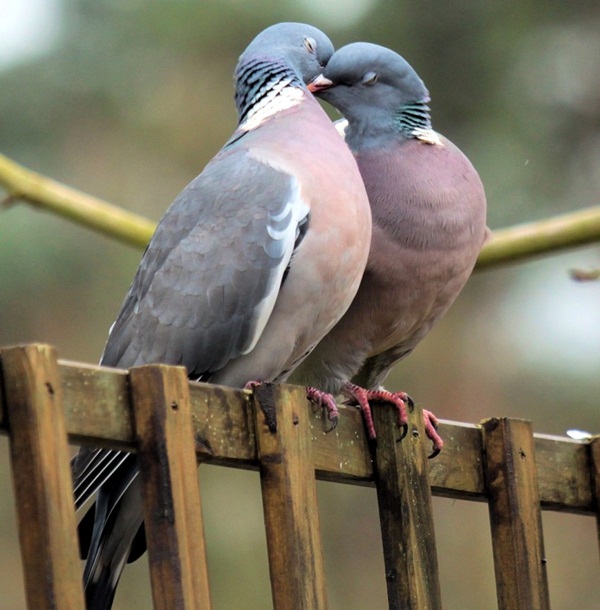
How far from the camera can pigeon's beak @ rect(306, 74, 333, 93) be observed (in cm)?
375

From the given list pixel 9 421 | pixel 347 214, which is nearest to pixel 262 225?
pixel 347 214


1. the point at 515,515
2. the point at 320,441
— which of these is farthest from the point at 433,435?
the point at 320,441

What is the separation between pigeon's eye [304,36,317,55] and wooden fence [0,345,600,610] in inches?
54.4

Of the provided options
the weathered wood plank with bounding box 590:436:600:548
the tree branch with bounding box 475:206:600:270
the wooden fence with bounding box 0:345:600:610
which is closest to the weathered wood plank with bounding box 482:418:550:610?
the wooden fence with bounding box 0:345:600:610

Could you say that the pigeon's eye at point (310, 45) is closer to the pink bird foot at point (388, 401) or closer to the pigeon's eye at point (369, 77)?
the pigeon's eye at point (369, 77)

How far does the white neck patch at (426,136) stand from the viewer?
144 inches

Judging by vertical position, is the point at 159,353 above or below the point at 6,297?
below

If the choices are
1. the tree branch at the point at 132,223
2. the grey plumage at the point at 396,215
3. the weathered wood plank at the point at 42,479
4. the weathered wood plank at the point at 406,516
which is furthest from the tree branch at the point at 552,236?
the weathered wood plank at the point at 42,479

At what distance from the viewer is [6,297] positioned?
31.8 feet

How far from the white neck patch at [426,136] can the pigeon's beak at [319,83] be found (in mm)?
284

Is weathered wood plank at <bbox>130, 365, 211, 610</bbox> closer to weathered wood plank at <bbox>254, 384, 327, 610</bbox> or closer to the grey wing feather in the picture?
weathered wood plank at <bbox>254, 384, 327, 610</bbox>

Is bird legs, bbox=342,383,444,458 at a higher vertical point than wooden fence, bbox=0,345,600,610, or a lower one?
higher

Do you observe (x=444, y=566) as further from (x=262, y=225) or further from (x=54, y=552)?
(x=54, y=552)

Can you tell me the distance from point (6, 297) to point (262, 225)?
22.7ft
